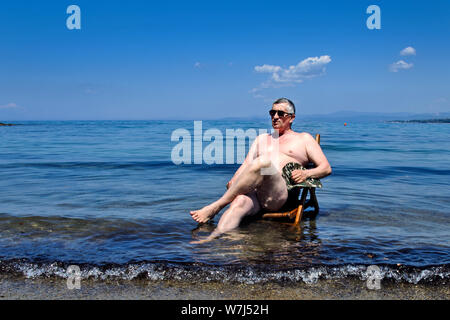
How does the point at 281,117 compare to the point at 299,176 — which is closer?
the point at 299,176

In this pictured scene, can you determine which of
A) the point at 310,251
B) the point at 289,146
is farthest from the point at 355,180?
the point at 310,251

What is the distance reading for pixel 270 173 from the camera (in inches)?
174

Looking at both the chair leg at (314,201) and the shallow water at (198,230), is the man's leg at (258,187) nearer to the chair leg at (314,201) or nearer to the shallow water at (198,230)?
the shallow water at (198,230)

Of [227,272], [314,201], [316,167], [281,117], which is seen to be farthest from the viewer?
[314,201]

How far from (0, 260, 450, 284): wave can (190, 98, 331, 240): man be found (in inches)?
41.3

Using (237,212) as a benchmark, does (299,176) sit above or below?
above

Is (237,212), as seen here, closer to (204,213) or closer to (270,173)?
(204,213)

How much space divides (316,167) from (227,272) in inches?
87.4

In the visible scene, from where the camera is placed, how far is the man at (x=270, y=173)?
449 cm

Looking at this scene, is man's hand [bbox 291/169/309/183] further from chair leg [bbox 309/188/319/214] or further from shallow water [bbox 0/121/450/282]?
chair leg [bbox 309/188/319/214]

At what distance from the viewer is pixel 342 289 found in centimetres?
297

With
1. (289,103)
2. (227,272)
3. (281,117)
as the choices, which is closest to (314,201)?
(281,117)

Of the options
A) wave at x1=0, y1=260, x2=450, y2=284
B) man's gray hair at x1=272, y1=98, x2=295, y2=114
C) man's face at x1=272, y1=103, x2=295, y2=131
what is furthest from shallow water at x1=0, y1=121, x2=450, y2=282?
man's gray hair at x1=272, y1=98, x2=295, y2=114
